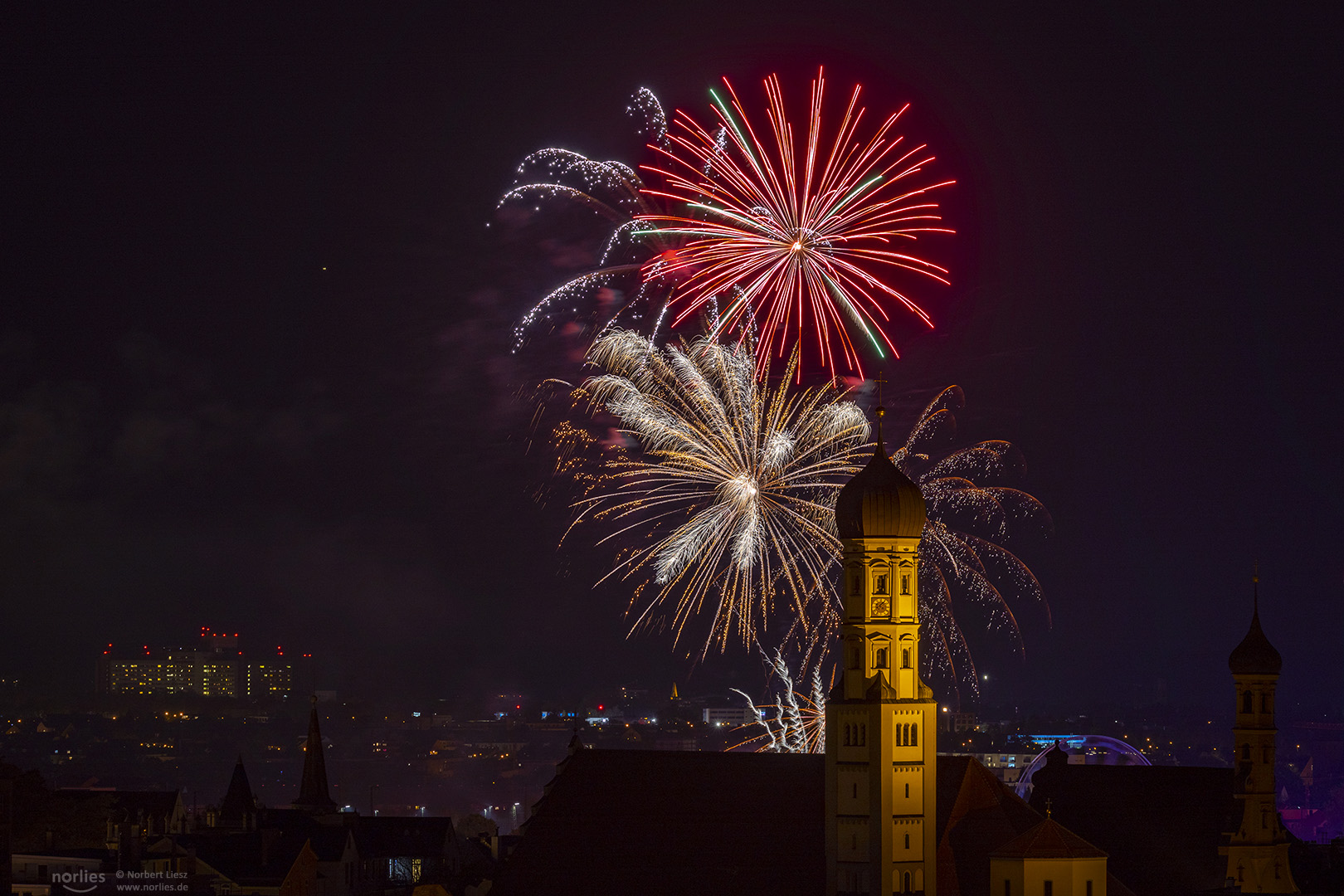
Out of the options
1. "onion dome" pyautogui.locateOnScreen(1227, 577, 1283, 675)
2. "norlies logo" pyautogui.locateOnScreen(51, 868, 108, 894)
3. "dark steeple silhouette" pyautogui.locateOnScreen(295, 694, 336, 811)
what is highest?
"onion dome" pyautogui.locateOnScreen(1227, 577, 1283, 675)

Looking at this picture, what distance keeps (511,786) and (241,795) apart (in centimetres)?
9813

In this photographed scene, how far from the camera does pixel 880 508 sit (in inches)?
2314

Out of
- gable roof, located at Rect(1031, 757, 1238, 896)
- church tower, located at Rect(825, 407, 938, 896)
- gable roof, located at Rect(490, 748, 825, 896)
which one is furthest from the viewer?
gable roof, located at Rect(1031, 757, 1238, 896)

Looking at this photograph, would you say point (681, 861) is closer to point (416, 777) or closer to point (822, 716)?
point (822, 716)

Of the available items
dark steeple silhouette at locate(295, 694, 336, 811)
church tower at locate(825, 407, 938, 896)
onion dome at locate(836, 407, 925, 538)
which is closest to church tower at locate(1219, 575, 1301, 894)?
church tower at locate(825, 407, 938, 896)

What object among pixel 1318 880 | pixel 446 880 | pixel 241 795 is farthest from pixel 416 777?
pixel 1318 880

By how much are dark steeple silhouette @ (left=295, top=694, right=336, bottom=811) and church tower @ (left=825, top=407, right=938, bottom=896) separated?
41.6 m

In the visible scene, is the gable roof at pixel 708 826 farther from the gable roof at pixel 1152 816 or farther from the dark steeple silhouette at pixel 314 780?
the dark steeple silhouette at pixel 314 780

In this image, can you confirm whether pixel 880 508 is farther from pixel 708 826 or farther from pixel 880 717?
pixel 708 826

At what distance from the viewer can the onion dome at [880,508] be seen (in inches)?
2314

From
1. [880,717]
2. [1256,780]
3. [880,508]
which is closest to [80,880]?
[880,717]

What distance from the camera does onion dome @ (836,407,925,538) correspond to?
58.8 m

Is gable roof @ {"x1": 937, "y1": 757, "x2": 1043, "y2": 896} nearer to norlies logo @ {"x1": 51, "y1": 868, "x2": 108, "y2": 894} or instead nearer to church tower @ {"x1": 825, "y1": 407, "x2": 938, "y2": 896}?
church tower @ {"x1": 825, "y1": 407, "x2": 938, "y2": 896}

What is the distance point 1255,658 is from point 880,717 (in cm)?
1845
